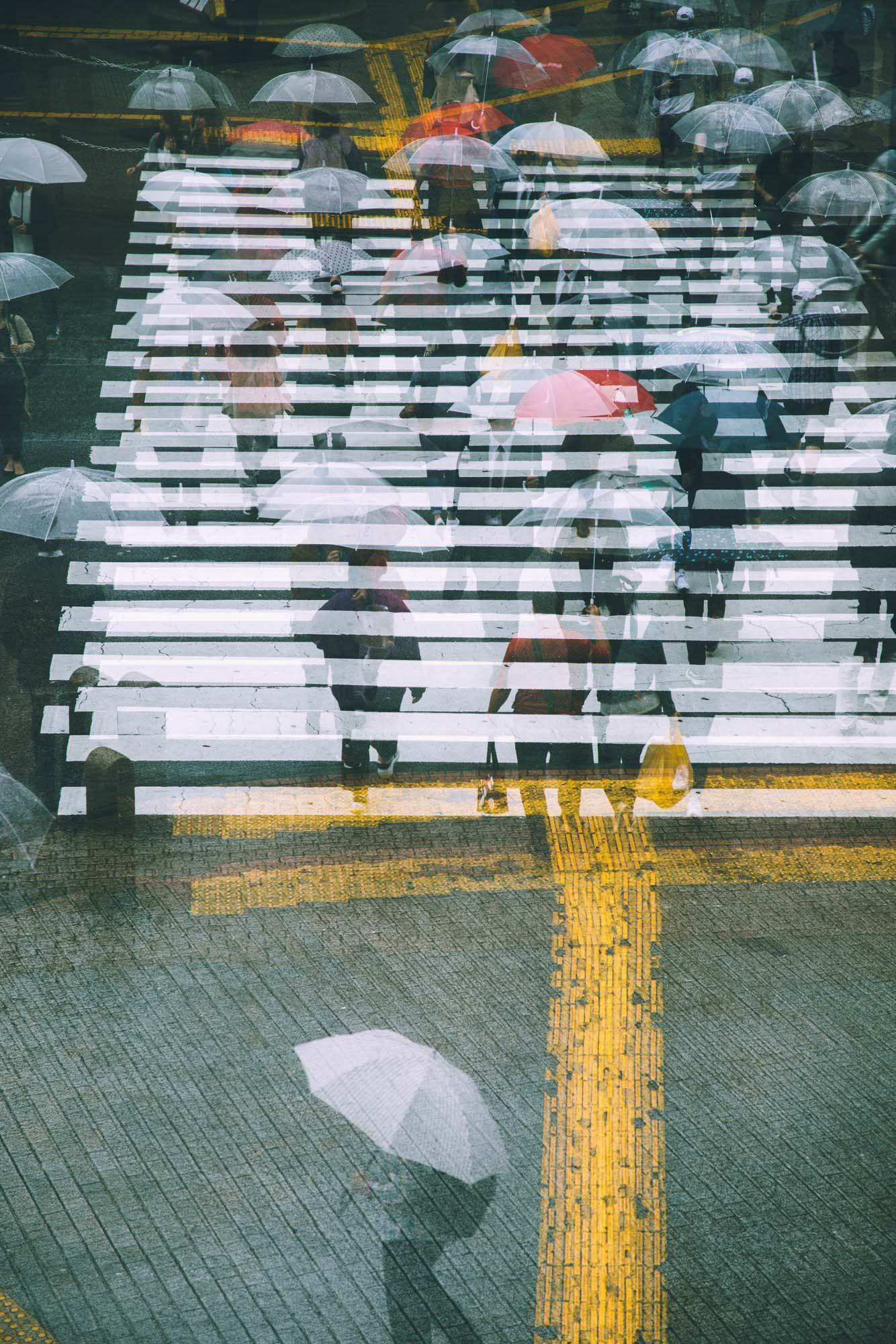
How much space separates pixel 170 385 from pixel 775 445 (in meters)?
4.78

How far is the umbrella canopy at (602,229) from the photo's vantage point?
1155 cm

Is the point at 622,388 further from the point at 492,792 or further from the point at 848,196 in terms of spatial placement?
the point at 848,196

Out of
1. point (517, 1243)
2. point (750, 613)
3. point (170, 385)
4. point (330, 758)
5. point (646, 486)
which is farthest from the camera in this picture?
point (170, 385)

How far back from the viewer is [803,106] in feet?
45.9

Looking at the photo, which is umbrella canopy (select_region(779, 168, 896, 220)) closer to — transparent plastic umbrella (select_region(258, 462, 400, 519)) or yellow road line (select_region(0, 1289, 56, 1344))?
transparent plastic umbrella (select_region(258, 462, 400, 519))

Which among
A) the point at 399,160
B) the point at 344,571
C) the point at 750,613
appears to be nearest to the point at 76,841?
the point at 344,571

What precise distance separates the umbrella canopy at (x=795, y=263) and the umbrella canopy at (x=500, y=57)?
16.2ft

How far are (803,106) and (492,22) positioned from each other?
4708mm

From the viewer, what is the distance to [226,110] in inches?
597

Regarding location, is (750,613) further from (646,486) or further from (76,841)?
(76,841)

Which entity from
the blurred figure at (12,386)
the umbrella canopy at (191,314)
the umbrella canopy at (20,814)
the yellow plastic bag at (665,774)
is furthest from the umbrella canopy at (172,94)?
the umbrella canopy at (20,814)

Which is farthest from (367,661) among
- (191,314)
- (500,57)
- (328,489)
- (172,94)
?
(500,57)

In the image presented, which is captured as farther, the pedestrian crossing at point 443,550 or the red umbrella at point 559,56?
the red umbrella at point 559,56

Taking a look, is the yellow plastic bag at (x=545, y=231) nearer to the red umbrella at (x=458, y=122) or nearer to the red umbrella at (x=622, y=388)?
the red umbrella at (x=458, y=122)
